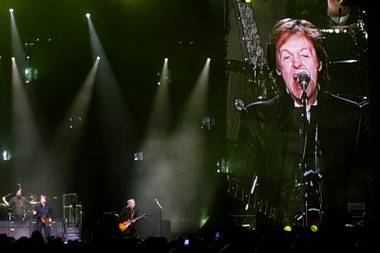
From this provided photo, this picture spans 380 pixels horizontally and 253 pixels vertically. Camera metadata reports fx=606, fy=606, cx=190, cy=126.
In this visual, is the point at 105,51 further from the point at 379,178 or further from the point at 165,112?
the point at 379,178

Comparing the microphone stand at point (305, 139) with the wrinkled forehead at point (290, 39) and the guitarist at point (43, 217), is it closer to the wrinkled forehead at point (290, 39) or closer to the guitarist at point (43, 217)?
the wrinkled forehead at point (290, 39)

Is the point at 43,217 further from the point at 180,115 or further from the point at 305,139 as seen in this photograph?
the point at 305,139

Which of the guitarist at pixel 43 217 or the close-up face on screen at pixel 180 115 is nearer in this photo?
the close-up face on screen at pixel 180 115

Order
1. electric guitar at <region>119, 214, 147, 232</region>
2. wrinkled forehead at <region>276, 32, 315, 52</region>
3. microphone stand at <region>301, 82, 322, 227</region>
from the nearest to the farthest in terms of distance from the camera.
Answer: microphone stand at <region>301, 82, 322, 227</region> < electric guitar at <region>119, 214, 147, 232</region> < wrinkled forehead at <region>276, 32, 315, 52</region>

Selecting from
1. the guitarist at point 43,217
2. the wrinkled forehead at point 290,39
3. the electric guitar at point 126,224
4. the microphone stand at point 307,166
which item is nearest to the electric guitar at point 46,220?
the guitarist at point 43,217

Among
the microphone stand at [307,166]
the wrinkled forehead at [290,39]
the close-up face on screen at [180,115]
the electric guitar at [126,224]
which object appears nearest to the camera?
the microphone stand at [307,166]

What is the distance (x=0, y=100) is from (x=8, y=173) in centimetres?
281

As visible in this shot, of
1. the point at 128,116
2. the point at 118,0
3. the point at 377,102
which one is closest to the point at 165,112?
the point at 128,116

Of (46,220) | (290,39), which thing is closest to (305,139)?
(290,39)

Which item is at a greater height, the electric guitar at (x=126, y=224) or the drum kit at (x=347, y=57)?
the drum kit at (x=347, y=57)

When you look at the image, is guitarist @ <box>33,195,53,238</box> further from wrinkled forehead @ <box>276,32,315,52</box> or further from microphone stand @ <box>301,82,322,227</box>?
wrinkled forehead @ <box>276,32,315,52</box>

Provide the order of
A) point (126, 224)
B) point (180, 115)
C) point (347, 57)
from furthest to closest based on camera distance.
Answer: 1. point (180, 115)
2. point (126, 224)
3. point (347, 57)

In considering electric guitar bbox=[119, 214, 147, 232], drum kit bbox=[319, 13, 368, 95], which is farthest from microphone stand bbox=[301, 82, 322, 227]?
electric guitar bbox=[119, 214, 147, 232]

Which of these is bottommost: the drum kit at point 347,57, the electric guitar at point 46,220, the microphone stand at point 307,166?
the electric guitar at point 46,220
